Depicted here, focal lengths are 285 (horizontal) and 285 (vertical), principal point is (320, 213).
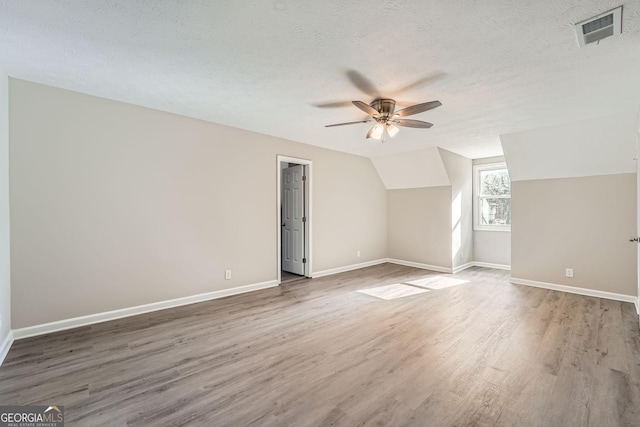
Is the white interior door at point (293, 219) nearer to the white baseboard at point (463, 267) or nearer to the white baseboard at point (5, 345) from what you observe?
the white baseboard at point (463, 267)

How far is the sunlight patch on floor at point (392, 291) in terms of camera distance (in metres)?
4.23

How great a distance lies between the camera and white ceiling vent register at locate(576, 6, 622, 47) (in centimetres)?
177

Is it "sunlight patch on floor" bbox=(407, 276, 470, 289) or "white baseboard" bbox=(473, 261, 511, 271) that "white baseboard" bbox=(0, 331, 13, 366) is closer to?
"sunlight patch on floor" bbox=(407, 276, 470, 289)

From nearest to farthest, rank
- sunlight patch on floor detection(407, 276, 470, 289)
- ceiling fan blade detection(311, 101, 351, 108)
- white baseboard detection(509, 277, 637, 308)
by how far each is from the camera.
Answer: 1. ceiling fan blade detection(311, 101, 351, 108)
2. white baseboard detection(509, 277, 637, 308)
3. sunlight patch on floor detection(407, 276, 470, 289)

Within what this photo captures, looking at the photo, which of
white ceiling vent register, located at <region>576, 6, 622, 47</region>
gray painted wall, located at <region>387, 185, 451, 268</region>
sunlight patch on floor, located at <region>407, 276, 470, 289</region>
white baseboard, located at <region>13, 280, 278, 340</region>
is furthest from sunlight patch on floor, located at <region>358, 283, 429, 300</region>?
white ceiling vent register, located at <region>576, 6, 622, 47</region>

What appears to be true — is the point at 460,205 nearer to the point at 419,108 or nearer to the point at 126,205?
the point at 419,108

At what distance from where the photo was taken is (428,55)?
226cm

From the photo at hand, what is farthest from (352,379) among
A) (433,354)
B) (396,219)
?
(396,219)

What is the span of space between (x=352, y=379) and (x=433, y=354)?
2.78 feet

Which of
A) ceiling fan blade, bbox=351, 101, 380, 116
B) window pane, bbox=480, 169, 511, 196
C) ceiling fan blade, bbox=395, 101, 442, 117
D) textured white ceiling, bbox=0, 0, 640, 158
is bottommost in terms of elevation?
window pane, bbox=480, 169, 511, 196

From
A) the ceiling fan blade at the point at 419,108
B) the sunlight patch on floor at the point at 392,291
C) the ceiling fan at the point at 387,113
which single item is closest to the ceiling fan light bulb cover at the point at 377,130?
the ceiling fan at the point at 387,113

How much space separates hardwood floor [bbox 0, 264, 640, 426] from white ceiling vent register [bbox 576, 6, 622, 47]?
8.07 ft

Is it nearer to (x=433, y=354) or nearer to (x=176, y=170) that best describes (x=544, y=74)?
(x=433, y=354)

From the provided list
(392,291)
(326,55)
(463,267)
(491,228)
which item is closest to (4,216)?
(326,55)
